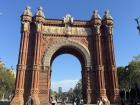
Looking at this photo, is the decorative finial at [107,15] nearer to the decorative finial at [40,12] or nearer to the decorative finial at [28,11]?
the decorative finial at [40,12]

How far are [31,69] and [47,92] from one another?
11.4 ft

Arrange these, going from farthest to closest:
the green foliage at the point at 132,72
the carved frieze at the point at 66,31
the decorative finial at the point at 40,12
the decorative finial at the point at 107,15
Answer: the green foliage at the point at 132,72 < the decorative finial at the point at 107,15 < the carved frieze at the point at 66,31 < the decorative finial at the point at 40,12

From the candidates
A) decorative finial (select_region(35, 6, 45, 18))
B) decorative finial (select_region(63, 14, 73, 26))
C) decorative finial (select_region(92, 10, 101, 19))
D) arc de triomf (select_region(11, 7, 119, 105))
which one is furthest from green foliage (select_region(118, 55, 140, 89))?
decorative finial (select_region(35, 6, 45, 18))

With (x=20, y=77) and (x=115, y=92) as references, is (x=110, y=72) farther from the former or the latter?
(x=20, y=77)

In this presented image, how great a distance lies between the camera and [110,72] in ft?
92.1

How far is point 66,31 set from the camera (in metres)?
29.5

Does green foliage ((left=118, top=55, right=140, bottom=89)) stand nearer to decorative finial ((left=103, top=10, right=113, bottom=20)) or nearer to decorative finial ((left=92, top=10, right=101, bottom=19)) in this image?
decorative finial ((left=103, top=10, right=113, bottom=20))

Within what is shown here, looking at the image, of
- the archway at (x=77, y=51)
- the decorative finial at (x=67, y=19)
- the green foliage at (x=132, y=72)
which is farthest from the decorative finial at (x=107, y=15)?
the green foliage at (x=132, y=72)

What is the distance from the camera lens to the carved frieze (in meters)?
29.3

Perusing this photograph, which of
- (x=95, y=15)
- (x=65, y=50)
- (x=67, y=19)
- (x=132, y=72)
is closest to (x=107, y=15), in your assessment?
(x=95, y=15)

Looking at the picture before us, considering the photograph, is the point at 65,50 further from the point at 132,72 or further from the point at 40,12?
the point at 132,72

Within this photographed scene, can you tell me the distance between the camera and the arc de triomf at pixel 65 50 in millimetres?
26719

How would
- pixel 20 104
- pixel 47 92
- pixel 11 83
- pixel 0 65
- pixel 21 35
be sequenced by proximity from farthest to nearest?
1. pixel 11 83
2. pixel 0 65
3. pixel 21 35
4. pixel 47 92
5. pixel 20 104

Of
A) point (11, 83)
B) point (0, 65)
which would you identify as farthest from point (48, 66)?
point (11, 83)
